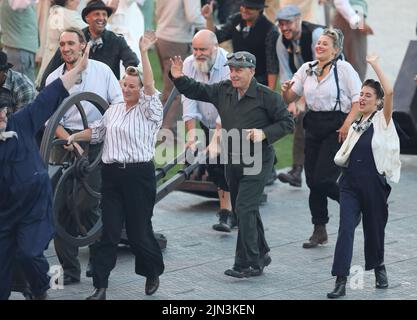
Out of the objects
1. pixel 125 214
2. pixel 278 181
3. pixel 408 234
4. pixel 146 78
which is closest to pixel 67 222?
pixel 125 214

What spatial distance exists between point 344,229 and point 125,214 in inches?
65.0

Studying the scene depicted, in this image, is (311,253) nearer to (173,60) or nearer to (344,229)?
(344,229)

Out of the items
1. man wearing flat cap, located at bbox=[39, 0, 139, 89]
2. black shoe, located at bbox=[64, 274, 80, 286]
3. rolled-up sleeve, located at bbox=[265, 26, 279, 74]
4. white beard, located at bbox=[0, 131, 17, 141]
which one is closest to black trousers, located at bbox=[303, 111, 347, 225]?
man wearing flat cap, located at bbox=[39, 0, 139, 89]

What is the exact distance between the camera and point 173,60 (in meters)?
11.0

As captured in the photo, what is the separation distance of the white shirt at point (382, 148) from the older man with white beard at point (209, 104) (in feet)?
5.33

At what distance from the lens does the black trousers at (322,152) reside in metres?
11.8

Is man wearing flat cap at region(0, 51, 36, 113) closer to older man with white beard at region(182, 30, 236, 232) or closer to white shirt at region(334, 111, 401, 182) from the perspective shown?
older man with white beard at region(182, 30, 236, 232)

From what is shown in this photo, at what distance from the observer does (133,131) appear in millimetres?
10297

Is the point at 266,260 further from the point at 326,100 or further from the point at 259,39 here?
the point at 259,39

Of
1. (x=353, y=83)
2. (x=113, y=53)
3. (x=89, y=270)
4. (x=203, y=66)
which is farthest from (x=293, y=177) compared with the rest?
(x=89, y=270)

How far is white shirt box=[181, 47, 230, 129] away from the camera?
12.4 m

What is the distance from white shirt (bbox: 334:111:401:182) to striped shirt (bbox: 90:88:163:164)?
4.78 feet

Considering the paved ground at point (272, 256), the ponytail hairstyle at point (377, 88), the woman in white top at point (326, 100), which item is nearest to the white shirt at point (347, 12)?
the paved ground at point (272, 256)

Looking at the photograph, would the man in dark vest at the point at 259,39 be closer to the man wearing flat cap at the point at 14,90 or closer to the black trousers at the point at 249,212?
the black trousers at the point at 249,212
